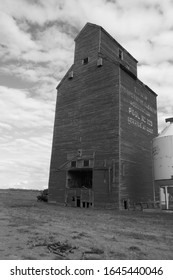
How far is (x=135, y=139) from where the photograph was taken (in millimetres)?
26797

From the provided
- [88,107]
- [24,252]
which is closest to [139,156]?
[88,107]

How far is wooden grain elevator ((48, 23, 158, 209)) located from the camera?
2417 cm

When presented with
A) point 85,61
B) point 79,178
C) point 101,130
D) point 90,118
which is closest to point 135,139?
point 101,130

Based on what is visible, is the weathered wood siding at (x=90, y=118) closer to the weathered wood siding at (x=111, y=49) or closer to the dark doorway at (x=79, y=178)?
the weathered wood siding at (x=111, y=49)

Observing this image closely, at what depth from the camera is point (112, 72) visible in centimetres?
2672

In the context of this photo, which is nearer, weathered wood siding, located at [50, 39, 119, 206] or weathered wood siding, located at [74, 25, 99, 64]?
weathered wood siding, located at [50, 39, 119, 206]

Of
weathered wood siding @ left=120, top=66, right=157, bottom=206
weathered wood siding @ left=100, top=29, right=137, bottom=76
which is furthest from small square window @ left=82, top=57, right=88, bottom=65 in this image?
weathered wood siding @ left=120, top=66, right=157, bottom=206

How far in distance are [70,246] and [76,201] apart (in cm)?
1894

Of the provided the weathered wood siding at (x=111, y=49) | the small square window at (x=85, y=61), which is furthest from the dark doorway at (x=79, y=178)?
the weathered wood siding at (x=111, y=49)

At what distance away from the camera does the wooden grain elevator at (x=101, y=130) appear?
2417cm

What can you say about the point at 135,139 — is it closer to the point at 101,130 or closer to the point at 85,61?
the point at 101,130

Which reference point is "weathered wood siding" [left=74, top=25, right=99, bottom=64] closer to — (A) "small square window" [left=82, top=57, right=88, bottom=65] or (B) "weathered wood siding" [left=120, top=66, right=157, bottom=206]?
(A) "small square window" [left=82, top=57, right=88, bottom=65]
